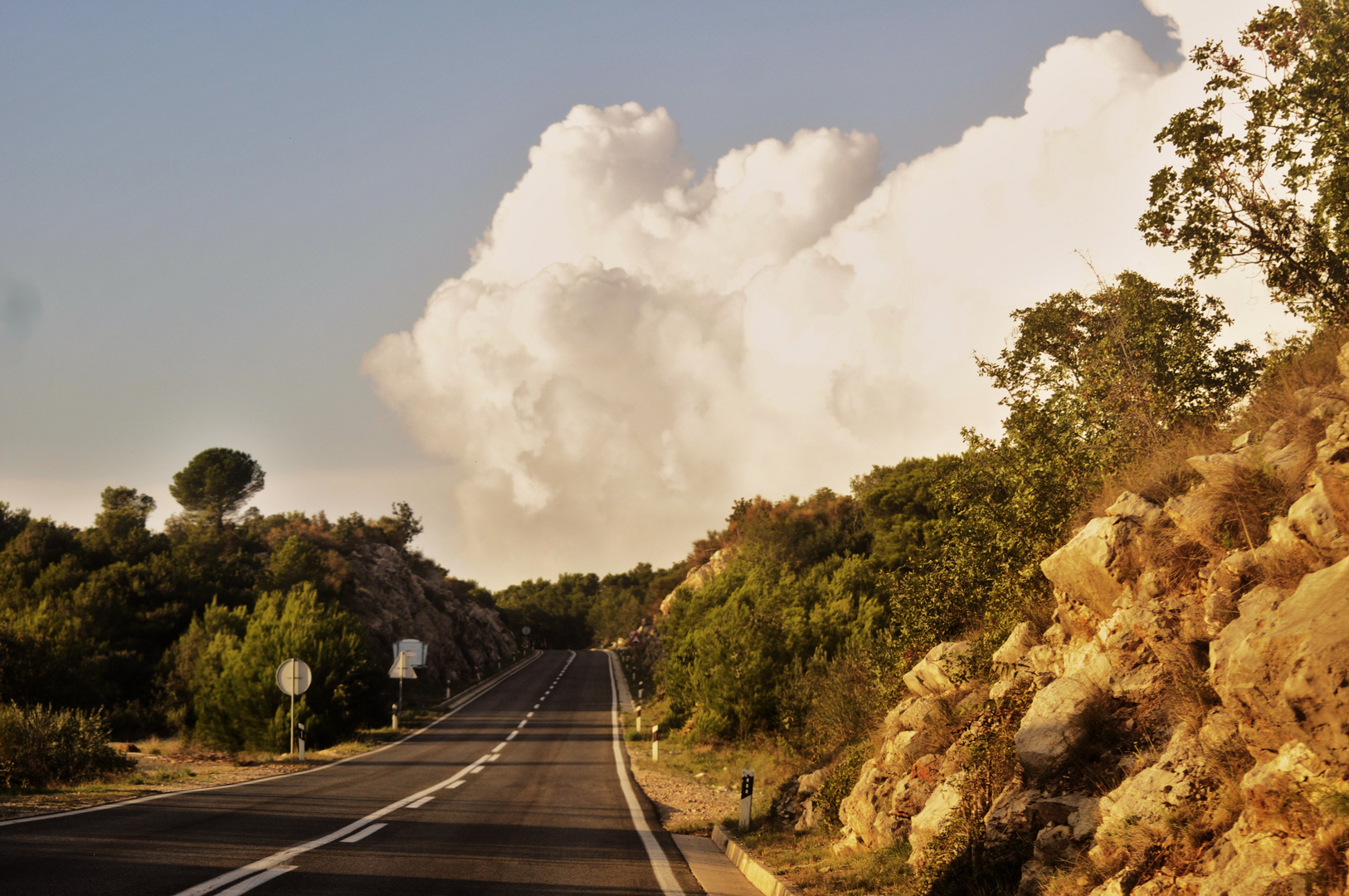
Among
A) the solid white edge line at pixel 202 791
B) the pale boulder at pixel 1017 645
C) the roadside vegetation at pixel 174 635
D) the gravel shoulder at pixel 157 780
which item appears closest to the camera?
the pale boulder at pixel 1017 645

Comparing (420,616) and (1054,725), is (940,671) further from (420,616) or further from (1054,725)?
(420,616)

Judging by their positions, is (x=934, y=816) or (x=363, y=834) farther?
(x=363, y=834)

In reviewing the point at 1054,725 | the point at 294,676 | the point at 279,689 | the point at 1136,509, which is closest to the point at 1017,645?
the point at 1136,509

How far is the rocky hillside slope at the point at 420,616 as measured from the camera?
2530 inches

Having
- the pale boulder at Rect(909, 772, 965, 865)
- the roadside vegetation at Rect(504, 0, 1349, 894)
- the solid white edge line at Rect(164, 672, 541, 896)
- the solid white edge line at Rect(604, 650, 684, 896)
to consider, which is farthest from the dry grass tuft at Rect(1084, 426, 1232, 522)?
the solid white edge line at Rect(164, 672, 541, 896)

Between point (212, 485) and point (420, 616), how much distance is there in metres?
22.2

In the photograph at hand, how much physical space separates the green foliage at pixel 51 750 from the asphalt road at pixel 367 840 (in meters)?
2.73

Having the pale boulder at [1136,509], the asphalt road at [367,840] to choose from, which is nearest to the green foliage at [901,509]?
the asphalt road at [367,840]

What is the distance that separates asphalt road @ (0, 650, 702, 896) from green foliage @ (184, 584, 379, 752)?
1045 centimetres

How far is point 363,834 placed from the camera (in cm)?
1024

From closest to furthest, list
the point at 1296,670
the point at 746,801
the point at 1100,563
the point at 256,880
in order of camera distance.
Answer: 1. the point at 1296,670
2. the point at 256,880
3. the point at 1100,563
4. the point at 746,801

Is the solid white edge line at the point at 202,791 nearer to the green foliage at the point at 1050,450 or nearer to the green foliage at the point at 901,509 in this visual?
the green foliage at the point at 1050,450

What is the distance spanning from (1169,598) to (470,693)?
5259 cm

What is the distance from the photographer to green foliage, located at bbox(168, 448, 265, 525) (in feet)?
243
